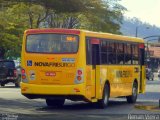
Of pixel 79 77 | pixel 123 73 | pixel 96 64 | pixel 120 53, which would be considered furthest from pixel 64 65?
pixel 123 73

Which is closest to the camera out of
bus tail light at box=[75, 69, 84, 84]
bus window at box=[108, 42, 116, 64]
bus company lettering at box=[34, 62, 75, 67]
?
bus tail light at box=[75, 69, 84, 84]

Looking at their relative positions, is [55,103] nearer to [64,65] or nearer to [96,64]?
[96,64]

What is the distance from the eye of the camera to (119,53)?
24766mm

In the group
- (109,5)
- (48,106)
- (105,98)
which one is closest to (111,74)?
(105,98)

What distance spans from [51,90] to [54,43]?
170 cm

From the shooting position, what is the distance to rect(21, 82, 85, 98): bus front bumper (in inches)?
813

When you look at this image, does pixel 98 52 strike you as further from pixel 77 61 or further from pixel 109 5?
pixel 109 5

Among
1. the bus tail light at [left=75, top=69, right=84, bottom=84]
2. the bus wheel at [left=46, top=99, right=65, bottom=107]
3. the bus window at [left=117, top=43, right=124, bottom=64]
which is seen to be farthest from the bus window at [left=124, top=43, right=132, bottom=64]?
the bus tail light at [left=75, top=69, right=84, bottom=84]

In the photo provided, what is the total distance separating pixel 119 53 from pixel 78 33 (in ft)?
13.3

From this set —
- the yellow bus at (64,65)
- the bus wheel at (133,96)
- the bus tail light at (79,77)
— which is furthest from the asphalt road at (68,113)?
the bus wheel at (133,96)

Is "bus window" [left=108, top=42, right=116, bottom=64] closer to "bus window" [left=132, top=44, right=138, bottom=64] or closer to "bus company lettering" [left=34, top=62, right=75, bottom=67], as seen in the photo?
"bus window" [left=132, top=44, right=138, bottom=64]

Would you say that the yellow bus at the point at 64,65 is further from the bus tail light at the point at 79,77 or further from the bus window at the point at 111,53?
the bus window at the point at 111,53

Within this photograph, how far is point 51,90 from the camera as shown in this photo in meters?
20.9

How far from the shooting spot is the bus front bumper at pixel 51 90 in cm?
2066
